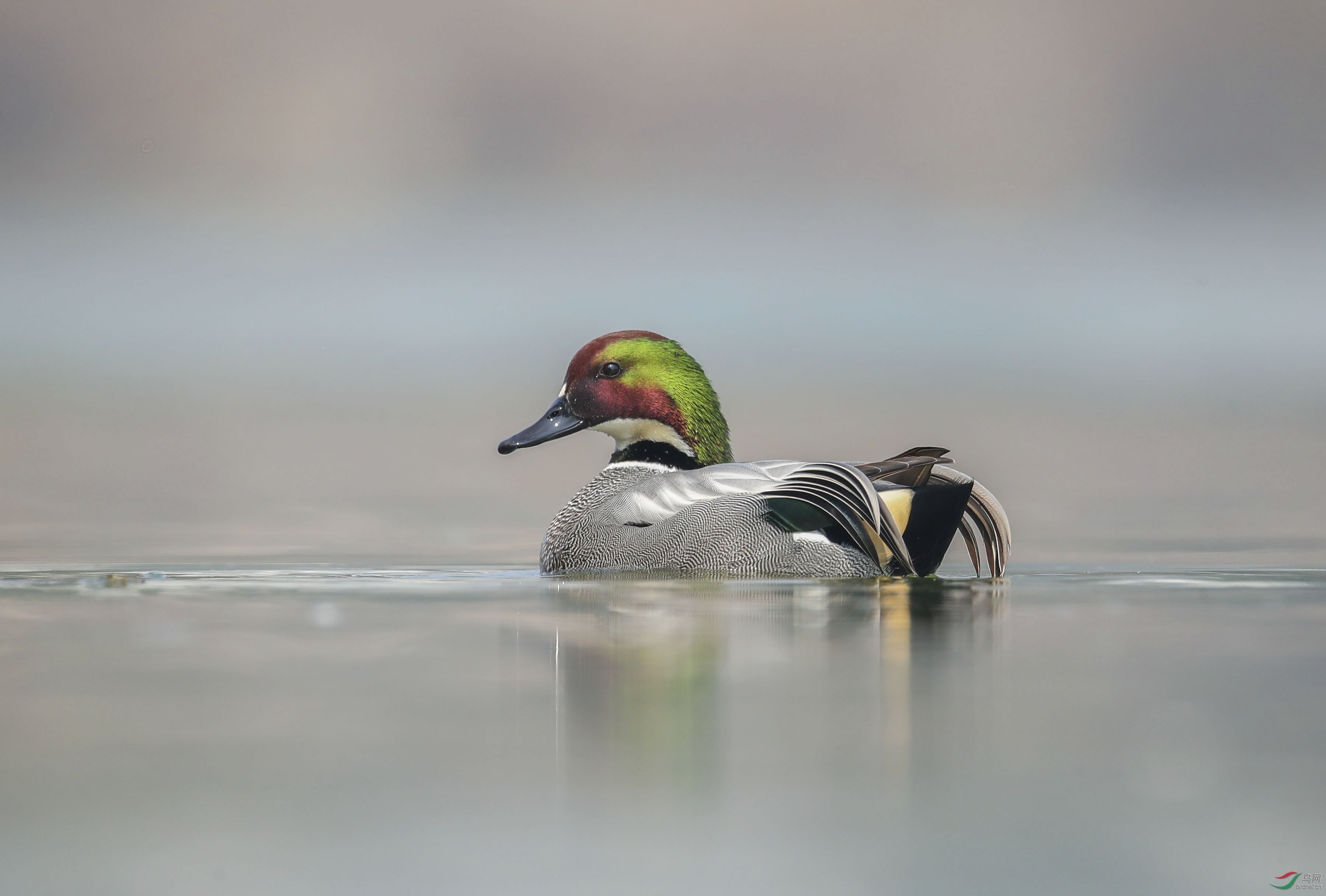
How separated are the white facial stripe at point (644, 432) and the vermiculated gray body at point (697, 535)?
1.56ft

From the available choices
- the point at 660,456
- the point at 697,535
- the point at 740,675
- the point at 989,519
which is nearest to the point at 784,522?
the point at 697,535

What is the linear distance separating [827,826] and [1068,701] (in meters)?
0.84

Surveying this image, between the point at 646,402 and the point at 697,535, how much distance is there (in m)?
1.17

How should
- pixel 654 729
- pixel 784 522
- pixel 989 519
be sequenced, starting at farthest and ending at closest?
pixel 989 519
pixel 784 522
pixel 654 729

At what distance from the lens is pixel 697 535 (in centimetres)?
457

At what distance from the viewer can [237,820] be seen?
5.03ft

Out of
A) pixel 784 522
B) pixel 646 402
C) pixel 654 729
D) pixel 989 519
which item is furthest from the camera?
pixel 646 402

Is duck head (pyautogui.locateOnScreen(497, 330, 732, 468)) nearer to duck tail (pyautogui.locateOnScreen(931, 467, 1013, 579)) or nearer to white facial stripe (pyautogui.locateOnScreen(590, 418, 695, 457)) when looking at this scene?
white facial stripe (pyautogui.locateOnScreen(590, 418, 695, 457))

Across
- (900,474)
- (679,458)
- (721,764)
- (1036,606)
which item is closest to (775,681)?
(721,764)

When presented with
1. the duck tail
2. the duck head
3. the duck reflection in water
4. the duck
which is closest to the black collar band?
the duck head

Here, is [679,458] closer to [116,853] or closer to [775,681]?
[775,681]

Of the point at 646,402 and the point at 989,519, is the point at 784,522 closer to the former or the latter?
the point at 989,519

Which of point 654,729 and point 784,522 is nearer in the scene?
point 654,729

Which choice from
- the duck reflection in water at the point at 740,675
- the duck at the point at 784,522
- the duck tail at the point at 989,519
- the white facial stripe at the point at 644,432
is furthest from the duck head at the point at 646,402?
the duck reflection in water at the point at 740,675
